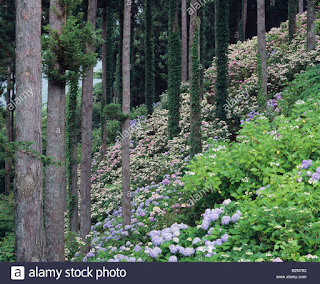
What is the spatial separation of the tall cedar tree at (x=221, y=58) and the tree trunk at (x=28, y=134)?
355 inches

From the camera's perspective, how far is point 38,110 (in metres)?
6.22

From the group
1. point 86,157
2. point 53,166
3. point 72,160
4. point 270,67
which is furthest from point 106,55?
point 53,166

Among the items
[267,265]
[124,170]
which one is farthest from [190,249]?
[124,170]

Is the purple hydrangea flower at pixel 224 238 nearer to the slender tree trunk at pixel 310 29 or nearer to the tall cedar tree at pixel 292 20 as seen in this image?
the slender tree trunk at pixel 310 29

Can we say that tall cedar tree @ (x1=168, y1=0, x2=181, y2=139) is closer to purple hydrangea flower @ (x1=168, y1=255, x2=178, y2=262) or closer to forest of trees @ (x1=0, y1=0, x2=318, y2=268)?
forest of trees @ (x1=0, y1=0, x2=318, y2=268)

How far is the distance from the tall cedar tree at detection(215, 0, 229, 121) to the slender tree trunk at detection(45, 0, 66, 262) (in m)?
8.09

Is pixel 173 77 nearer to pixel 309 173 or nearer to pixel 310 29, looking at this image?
pixel 310 29

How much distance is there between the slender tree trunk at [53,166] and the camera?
283 inches

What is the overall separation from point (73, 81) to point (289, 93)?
6746 mm

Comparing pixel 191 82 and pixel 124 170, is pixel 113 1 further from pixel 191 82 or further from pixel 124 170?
pixel 124 170

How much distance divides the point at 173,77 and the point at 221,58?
2.17 meters

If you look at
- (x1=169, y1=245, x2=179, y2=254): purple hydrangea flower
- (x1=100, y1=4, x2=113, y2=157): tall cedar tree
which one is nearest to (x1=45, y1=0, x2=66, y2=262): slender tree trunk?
(x1=169, y1=245, x2=179, y2=254): purple hydrangea flower

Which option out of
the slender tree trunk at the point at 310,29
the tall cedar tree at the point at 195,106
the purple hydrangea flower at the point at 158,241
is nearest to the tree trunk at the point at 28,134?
the purple hydrangea flower at the point at 158,241

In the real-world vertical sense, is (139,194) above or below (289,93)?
below
